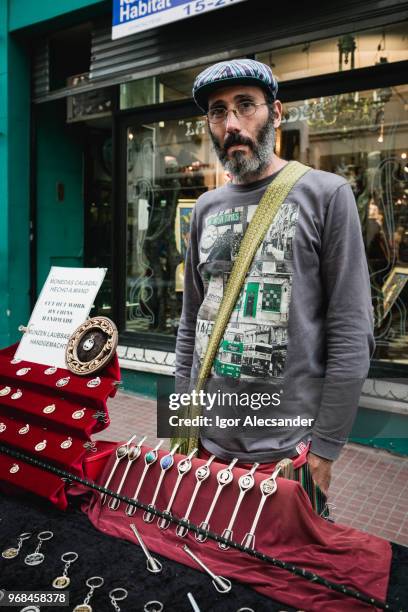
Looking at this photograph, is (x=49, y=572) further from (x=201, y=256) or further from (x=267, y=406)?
(x=201, y=256)

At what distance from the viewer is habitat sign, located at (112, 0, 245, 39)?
14.3ft

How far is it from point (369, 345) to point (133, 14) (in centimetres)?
463

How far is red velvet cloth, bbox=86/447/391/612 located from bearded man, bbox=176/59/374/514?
0.11 m

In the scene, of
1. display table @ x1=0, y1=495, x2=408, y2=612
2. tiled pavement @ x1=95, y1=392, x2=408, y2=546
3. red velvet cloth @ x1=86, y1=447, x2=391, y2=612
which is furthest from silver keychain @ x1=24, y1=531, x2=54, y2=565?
tiled pavement @ x1=95, y1=392, x2=408, y2=546

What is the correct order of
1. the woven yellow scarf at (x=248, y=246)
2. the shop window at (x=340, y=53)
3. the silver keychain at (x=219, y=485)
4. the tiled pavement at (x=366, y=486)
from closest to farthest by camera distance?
the silver keychain at (x=219, y=485)
the woven yellow scarf at (x=248, y=246)
the tiled pavement at (x=366, y=486)
the shop window at (x=340, y=53)

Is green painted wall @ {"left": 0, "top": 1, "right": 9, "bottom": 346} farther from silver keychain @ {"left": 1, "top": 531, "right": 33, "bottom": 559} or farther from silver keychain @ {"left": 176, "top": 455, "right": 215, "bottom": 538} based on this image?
silver keychain @ {"left": 176, "top": 455, "right": 215, "bottom": 538}

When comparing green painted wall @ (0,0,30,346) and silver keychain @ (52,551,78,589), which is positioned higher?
green painted wall @ (0,0,30,346)

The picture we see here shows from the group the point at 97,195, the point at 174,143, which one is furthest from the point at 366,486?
the point at 97,195

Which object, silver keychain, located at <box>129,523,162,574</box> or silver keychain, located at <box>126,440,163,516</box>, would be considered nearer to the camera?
silver keychain, located at <box>129,523,162,574</box>

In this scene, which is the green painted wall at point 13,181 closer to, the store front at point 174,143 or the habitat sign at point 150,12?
the store front at point 174,143

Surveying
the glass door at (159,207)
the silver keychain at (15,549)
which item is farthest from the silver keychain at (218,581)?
the glass door at (159,207)

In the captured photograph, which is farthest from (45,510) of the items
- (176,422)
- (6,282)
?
(6,282)

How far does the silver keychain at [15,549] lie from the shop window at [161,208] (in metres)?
4.34

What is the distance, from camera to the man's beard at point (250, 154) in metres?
1.51
